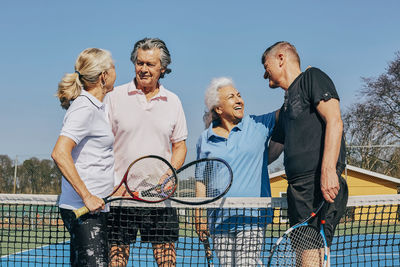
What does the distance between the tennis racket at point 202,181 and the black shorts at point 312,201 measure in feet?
1.39

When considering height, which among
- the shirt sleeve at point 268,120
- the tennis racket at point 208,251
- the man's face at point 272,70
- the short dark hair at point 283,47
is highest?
the short dark hair at point 283,47

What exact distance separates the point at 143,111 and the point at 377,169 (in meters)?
16.8

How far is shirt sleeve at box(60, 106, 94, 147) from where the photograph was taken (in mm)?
2148

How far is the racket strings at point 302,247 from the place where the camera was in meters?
2.37

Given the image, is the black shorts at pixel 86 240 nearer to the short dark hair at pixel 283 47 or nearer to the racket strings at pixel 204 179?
the racket strings at pixel 204 179

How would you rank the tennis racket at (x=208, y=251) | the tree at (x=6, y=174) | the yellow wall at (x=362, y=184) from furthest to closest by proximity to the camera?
the yellow wall at (x=362, y=184) < the tree at (x=6, y=174) < the tennis racket at (x=208, y=251)

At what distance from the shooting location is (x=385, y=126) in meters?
21.5

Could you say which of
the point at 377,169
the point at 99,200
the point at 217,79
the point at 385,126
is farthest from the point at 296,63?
the point at 385,126

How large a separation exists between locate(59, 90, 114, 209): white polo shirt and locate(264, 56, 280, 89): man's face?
3.09ft

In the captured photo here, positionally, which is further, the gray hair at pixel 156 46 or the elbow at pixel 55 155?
the gray hair at pixel 156 46

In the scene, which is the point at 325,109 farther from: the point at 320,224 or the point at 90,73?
the point at 90,73

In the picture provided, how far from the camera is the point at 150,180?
2727 mm

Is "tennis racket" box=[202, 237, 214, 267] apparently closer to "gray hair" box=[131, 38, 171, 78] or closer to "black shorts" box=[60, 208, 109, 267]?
"black shorts" box=[60, 208, 109, 267]

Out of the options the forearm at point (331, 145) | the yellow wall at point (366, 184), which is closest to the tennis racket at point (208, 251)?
the forearm at point (331, 145)
